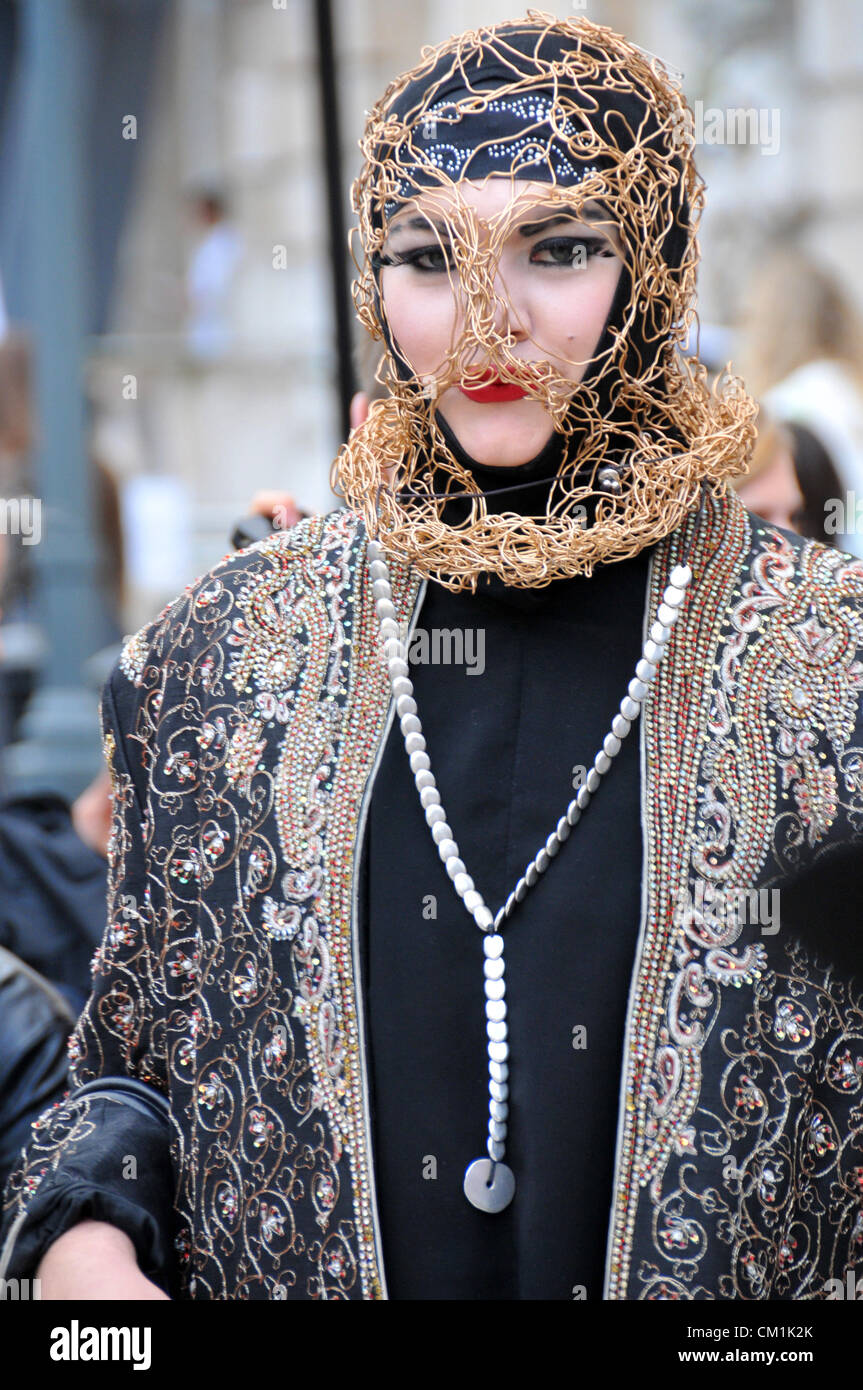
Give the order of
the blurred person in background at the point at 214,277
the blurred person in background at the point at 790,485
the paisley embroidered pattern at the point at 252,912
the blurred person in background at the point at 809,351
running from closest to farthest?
the paisley embroidered pattern at the point at 252,912 < the blurred person in background at the point at 790,485 < the blurred person in background at the point at 809,351 < the blurred person in background at the point at 214,277

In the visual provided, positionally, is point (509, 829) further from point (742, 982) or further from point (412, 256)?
point (412, 256)

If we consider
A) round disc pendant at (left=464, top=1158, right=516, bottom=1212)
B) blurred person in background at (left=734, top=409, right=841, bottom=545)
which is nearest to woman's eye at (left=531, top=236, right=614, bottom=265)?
round disc pendant at (left=464, top=1158, right=516, bottom=1212)

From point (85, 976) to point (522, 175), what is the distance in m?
2.01

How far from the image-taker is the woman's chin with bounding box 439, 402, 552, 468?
2.08 metres

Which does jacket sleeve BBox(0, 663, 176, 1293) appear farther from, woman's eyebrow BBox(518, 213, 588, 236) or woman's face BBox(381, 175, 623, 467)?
woman's eyebrow BBox(518, 213, 588, 236)

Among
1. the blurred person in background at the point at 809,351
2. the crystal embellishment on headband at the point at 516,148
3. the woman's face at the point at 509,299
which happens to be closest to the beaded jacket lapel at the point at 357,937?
the woman's face at the point at 509,299

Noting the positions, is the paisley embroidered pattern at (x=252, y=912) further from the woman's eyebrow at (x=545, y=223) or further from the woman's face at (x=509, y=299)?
the woman's eyebrow at (x=545, y=223)

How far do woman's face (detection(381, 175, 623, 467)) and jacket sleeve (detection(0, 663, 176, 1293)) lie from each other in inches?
22.3

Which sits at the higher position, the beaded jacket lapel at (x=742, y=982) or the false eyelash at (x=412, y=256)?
the false eyelash at (x=412, y=256)

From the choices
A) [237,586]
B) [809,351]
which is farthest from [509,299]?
[809,351]

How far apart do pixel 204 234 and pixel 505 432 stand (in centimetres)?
1148

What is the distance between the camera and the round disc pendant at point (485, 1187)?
201 cm

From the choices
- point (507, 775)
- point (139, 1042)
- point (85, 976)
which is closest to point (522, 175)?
point (507, 775)

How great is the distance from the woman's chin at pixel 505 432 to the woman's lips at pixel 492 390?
0.04ft
